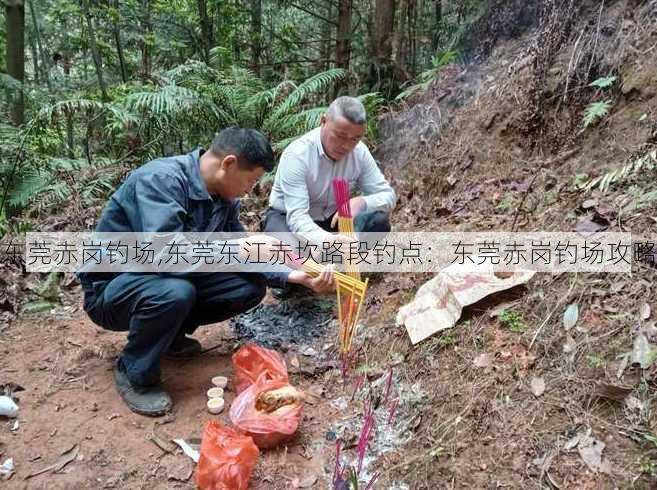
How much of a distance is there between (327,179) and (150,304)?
4.40 ft

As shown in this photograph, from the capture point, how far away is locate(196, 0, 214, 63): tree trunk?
24.1ft

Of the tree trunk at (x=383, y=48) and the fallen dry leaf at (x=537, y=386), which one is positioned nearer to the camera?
the fallen dry leaf at (x=537, y=386)

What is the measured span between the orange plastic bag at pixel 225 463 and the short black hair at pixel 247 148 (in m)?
1.08

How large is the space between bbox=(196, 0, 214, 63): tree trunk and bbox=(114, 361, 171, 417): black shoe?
6.20 metres

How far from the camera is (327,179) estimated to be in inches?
117

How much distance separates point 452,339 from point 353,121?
1207 mm

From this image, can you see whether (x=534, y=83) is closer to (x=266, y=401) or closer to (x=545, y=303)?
(x=545, y=303)

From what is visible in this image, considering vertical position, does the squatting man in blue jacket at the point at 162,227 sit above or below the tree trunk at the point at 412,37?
below

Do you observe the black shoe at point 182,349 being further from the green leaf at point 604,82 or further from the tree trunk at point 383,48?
the tree trunk at point 383,48

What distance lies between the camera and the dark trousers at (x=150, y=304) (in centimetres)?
210

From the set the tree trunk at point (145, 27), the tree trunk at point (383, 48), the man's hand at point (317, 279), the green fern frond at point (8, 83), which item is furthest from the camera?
the tree trunk at point (145, 27)

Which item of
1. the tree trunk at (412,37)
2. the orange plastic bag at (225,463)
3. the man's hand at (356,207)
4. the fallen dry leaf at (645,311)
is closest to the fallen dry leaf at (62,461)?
the orange plastic bag at (225,463)

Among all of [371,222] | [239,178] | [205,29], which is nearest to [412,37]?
[205,29]

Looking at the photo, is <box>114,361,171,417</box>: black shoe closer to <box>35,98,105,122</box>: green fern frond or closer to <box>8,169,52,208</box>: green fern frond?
<box>8,169,52,208</box>: green fern frond
